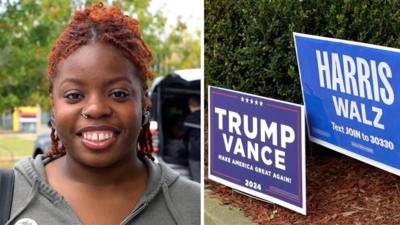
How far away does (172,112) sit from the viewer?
8.06m

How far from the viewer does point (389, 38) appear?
1891 mm

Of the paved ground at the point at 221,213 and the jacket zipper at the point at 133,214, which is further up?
the jacket zipper at the point at 133,214

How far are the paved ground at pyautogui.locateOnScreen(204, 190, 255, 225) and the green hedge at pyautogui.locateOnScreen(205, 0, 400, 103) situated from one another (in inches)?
14.7

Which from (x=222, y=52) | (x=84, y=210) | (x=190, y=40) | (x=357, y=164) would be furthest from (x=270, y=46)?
(x=190, y=40)

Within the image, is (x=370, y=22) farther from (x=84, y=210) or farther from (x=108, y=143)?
(x=84, y=210)

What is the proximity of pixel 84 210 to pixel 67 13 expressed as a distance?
19.1 feet

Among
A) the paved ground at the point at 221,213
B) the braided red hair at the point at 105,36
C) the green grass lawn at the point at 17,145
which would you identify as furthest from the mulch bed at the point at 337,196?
the green grass lawn at the point at 17,145

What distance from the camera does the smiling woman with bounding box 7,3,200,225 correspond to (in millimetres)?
1887

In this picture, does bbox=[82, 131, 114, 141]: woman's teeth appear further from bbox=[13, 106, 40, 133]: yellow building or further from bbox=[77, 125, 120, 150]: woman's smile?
bbox=[13, 106, 40, 133]: yellow building

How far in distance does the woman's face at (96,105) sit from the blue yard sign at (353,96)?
546 millimetres

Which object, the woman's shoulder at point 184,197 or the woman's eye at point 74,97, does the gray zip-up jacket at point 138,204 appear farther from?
the woman's eye at point 74,97

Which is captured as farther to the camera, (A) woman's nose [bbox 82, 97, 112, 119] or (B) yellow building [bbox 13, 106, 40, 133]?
(B) yellow building [bbox 13, 106, 40, 133]

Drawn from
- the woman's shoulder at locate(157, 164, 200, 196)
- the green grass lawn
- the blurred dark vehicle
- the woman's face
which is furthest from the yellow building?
the woman's face

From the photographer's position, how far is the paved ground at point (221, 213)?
6.88 ft
